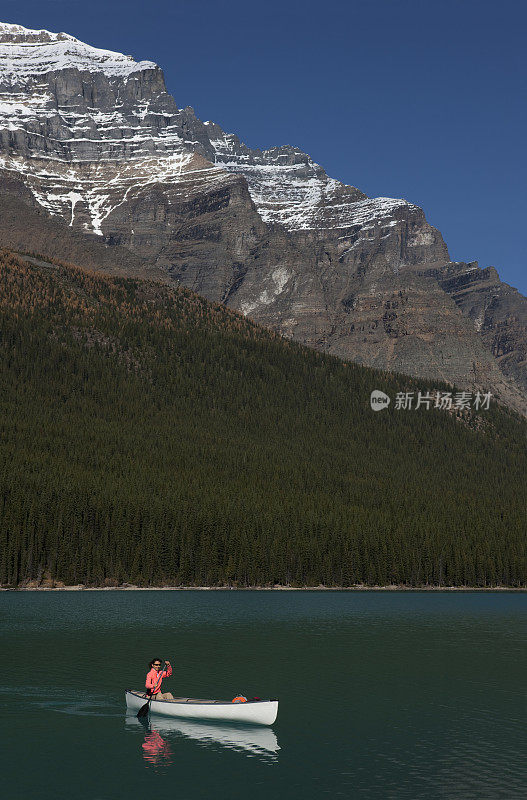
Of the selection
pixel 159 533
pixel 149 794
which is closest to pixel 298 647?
pixel 149 794

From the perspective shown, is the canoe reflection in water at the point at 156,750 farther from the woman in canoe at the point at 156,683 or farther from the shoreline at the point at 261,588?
the shoreline at the point at 261,588

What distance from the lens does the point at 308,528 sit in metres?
192

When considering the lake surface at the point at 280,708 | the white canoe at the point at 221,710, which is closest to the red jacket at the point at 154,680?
the white canoe at the point at 221,710

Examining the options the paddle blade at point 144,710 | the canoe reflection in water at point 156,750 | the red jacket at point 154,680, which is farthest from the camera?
the red jacket at point 154,680

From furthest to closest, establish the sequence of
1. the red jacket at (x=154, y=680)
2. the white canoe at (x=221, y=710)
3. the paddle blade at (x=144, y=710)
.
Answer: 1. the red jacket at (x=154, y=680)
2. the paddle blade at (x=144, y=710)
3. the white canoe at (x=221, y=710)

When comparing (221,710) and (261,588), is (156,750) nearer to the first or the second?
(221,710)

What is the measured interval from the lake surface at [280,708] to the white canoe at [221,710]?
819 mm

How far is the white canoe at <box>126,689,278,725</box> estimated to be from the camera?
61.4 metres

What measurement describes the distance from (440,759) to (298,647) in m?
47.0

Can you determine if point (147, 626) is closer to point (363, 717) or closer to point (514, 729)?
point (363, 717)

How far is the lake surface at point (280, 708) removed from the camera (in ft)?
169

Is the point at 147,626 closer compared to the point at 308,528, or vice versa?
the point at 147,626

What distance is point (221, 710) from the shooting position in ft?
204

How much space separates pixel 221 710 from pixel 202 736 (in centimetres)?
212
